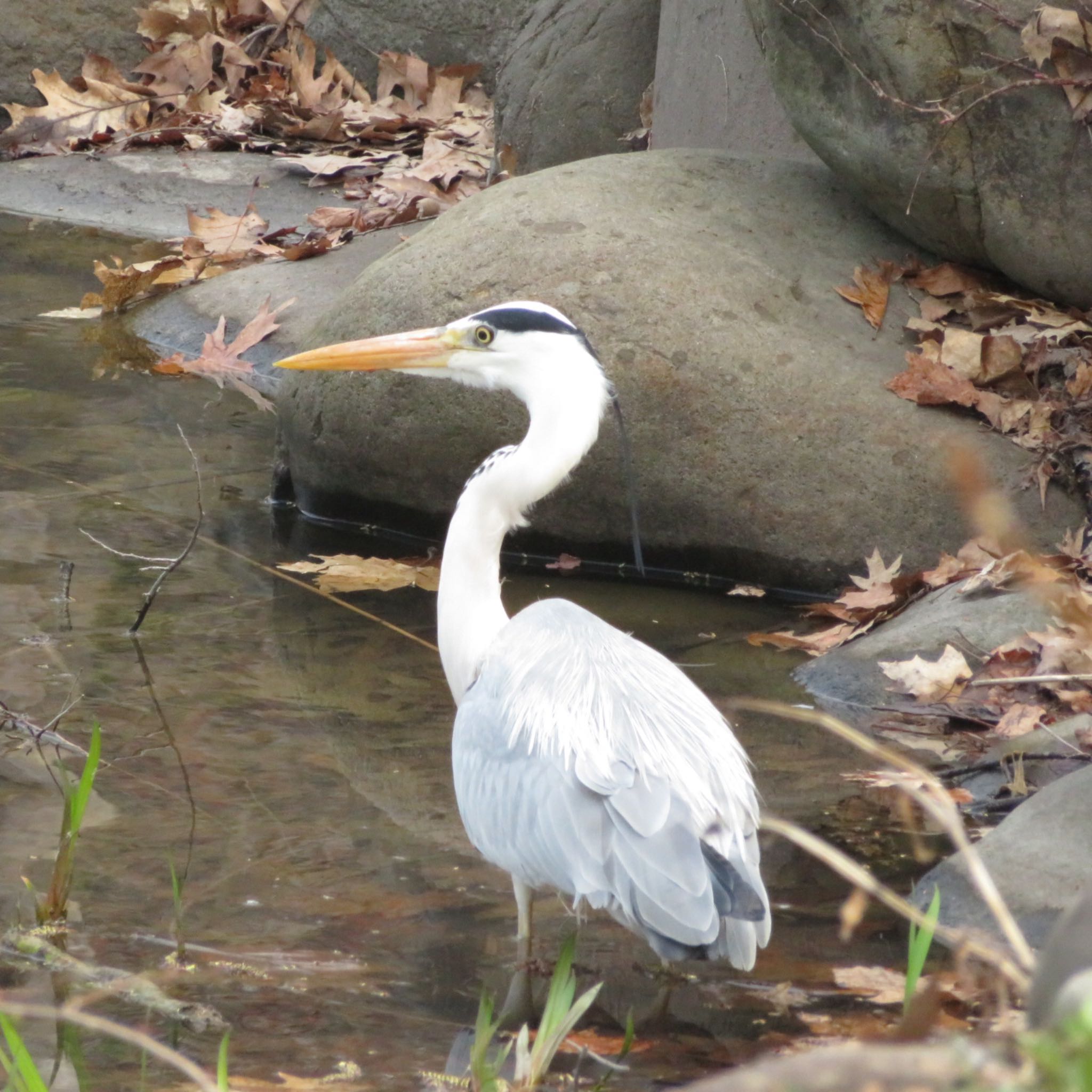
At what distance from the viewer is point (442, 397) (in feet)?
19.8

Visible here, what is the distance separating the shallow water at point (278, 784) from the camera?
10.8 ft

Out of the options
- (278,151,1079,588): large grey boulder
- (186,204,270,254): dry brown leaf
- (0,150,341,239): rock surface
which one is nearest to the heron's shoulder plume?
(278,151,1079,588): large grey boulder

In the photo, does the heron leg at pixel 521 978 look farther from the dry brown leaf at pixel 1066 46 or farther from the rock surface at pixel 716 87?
the rock surface at pixel 716 87

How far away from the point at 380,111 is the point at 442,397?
6460 millimetres

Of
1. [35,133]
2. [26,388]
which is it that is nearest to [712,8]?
[26,388]

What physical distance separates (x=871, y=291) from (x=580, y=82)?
395 centimetres

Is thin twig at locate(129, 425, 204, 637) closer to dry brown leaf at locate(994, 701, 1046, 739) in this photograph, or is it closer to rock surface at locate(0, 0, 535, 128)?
dry brown leaf at locate(994, 701, 1046, 739)

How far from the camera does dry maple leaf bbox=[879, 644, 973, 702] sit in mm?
4754

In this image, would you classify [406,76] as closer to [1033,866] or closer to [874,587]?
[874,587]

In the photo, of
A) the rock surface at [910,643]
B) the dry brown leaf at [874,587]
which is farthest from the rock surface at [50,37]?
the rock surface at [910,643]

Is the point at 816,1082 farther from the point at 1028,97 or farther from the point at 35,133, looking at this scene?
the point at 35,133

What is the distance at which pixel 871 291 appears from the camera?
6.13 metres

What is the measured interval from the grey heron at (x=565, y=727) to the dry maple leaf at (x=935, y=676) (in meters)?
1.29

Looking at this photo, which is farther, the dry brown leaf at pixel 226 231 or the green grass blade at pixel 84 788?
the dry brown leaf at pixel 226 231
